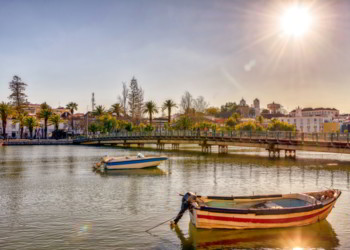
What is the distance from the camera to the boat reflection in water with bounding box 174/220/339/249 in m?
18.1

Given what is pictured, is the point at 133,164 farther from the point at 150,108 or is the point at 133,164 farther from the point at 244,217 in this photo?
the point at 150,108

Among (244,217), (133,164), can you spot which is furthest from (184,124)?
(244,217)

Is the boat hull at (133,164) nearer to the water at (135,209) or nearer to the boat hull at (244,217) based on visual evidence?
the water at (135,209)

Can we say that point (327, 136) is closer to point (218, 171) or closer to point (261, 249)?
point (218, 171)

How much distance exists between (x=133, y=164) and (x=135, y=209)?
23.3m

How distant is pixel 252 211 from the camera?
19.4 meters

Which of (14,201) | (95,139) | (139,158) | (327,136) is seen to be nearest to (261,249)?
(14,201)

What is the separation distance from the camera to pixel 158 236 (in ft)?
63.1

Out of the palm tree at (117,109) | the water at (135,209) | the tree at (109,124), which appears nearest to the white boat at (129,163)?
the water at (135,209)

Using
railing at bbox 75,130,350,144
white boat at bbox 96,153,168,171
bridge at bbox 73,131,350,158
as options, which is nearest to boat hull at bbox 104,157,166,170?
white boat at bbox 96,153,168,171

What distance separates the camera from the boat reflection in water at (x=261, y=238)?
59.5ft

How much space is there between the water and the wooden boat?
1.49 ft

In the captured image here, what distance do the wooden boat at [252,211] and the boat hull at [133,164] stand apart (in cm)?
2757

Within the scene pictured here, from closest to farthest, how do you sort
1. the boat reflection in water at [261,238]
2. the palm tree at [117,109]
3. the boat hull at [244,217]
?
1. the boat reflection in water at [261,238]
2. the boat hull at [244,217]
3. the palm tree at [117,109]
